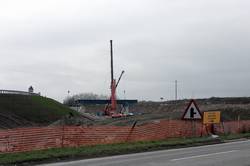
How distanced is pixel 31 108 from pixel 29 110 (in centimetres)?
146

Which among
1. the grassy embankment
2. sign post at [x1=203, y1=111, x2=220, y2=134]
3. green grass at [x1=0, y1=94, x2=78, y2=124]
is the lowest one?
the grassy embankment

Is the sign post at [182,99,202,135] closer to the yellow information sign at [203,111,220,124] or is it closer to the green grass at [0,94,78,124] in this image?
the yellow information sign at [203,111,220,124]

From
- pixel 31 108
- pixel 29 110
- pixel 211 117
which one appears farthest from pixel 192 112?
pixel 31 108

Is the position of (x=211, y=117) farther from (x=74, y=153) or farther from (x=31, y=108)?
(x=31, y=108)

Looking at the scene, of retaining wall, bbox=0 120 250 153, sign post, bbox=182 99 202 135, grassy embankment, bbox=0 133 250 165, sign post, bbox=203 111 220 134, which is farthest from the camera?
sign post, bbox=203 111 220 134

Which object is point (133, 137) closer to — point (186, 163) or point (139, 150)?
point (139, 150)

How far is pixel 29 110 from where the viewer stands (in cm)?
8706

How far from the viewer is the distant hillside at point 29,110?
76.5 m

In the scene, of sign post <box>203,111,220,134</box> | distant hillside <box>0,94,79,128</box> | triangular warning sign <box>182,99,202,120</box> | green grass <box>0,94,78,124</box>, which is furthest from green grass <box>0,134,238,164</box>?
green grass <box>0,94,78,124</box>

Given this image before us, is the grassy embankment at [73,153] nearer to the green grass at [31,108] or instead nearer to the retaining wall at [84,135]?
the retaining wall at [84,135]

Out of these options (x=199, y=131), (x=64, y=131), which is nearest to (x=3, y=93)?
(x=199, y=131)

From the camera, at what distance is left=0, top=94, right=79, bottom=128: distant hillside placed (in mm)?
76537

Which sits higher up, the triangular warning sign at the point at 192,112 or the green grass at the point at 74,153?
the triangular warning sign at the point at 192,112

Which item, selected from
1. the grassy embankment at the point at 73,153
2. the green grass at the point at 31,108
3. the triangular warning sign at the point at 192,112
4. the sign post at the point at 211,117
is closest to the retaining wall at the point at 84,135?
the sign post at the point at 211,117
